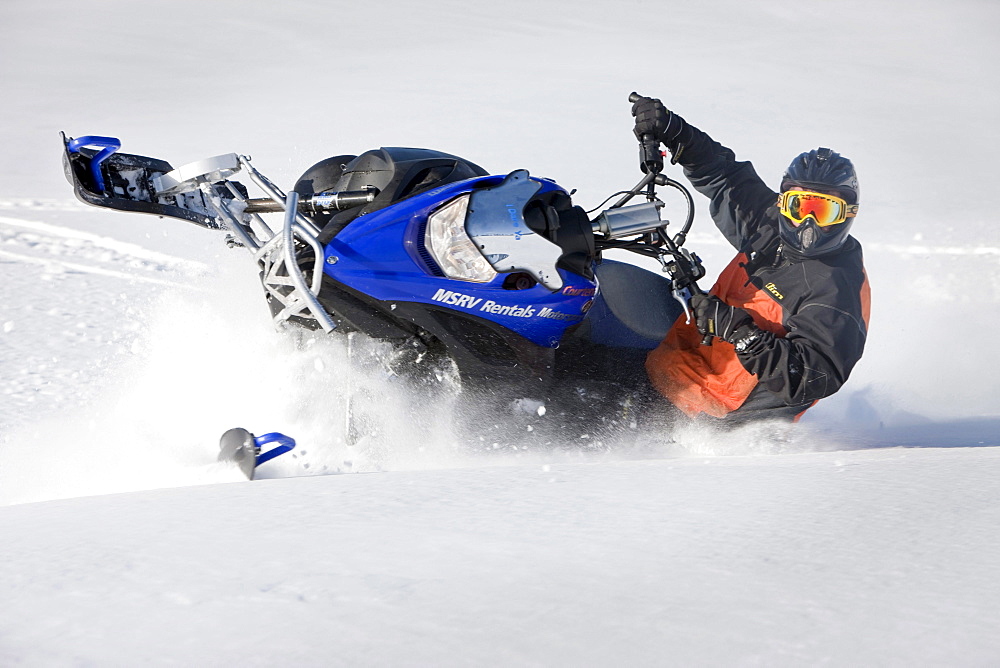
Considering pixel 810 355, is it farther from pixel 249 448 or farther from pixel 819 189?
pixel 249 448

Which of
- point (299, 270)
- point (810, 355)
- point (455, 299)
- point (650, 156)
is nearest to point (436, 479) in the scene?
point (455, 299)

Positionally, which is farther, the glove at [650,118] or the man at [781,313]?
the glove at [650,118]

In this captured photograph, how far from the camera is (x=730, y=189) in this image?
11.0 ft

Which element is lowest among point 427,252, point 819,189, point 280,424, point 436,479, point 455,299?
point 280,424

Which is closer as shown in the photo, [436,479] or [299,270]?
[436,479]

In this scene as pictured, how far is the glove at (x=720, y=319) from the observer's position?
2.58 metres

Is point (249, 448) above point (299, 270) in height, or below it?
below

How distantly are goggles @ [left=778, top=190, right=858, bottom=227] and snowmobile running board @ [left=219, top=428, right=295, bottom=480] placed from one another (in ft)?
5.76

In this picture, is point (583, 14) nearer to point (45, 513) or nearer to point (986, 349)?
point (986, 349)

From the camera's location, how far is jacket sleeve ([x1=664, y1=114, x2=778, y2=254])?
3234 millimetres

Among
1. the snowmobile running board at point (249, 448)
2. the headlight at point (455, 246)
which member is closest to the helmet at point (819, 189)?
the headlight at point (455, 246)

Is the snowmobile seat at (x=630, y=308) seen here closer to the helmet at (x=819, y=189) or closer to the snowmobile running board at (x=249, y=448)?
the helmet at (x=819, y=189)

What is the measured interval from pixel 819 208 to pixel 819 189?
0.07 metres

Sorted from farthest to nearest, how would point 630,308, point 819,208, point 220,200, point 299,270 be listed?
1. point 630,308
2. point 819,208
3. point 220,200
4. point 299,270
